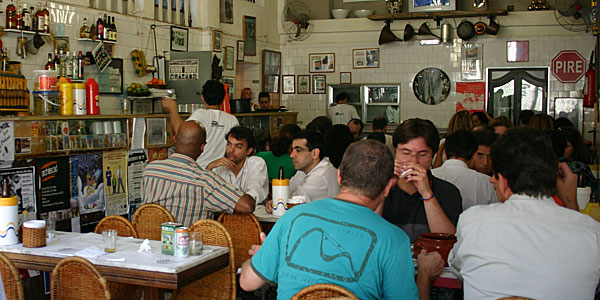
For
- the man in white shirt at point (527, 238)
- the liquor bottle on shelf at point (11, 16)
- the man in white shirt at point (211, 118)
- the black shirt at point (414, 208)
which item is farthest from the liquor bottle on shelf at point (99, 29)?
the man in white shirt at point (527, 238)

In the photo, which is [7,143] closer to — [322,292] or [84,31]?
[84,31]

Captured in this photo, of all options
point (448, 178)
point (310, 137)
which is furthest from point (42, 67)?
point (448, 178)

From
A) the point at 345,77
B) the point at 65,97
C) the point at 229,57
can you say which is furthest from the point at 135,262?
the point at 345,77

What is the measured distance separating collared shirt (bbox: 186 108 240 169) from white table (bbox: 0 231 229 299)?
10.2 ft

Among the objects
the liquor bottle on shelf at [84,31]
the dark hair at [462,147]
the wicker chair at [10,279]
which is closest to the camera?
the wicker chair at [10,279]

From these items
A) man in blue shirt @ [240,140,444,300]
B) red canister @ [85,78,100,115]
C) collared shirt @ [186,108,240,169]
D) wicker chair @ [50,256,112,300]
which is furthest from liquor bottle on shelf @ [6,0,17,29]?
man in blue shirt @ [240,140,444,300]

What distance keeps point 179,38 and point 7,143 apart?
5.40 meters

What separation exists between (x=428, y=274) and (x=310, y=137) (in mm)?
2664

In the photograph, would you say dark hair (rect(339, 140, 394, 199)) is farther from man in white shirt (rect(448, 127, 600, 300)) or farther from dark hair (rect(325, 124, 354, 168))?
dark hair (rect(325, 124, 354, 168))

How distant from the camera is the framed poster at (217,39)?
444 inches

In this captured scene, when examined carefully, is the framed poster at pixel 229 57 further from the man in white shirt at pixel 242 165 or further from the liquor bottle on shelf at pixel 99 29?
the man in white shirt at pixel 242 165

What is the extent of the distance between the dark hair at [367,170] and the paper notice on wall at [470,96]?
11.3 metres

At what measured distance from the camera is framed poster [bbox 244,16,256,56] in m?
12.8

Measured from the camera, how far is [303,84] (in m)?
14.6
